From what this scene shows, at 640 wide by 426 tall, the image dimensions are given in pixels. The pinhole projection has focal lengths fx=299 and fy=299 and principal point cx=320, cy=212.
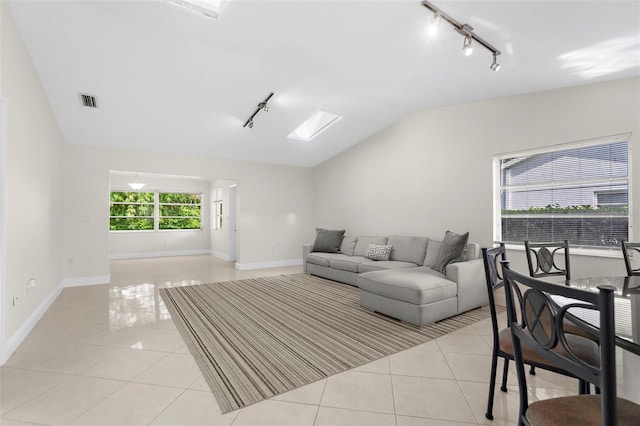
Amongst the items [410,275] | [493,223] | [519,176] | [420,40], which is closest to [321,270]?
[410,275]

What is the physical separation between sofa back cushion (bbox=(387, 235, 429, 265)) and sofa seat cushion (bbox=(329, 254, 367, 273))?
1.93ft

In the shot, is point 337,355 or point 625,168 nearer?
point 337,355

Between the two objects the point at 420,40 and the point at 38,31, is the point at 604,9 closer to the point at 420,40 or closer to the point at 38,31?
the point at 420,40

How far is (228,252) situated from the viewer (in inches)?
329

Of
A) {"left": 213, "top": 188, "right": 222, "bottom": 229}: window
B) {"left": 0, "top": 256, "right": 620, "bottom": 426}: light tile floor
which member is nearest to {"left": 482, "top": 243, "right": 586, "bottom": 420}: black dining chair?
{"left": 0, "top": 256, "right": 620, "bottom": 426}: light tile floor

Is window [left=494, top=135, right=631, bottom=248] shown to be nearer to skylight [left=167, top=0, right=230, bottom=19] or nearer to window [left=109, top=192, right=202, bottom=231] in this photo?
skylight [left=167, top=0, right=230, bottom=19]

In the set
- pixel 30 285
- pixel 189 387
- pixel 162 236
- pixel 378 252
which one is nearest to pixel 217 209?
pixel 162 236

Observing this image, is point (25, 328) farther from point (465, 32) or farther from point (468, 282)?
point (465, 32)

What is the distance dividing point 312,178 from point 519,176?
4.81 metres

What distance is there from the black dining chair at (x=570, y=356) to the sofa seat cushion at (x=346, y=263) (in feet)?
12.3

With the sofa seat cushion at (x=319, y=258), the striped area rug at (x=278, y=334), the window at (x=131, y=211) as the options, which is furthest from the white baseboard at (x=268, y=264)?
the window at (x=131, y=211)

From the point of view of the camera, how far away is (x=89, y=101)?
13.5ft

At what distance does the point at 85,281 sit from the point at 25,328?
102 inches

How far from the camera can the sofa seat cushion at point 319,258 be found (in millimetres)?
5695
